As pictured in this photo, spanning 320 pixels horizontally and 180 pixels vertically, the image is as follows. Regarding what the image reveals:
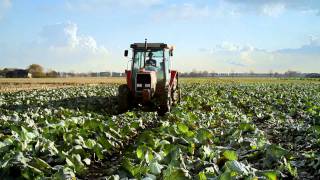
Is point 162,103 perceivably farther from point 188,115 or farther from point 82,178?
point 82,178

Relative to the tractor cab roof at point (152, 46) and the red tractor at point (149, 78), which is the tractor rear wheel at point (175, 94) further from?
the tractor cab roof at point (152, 46)

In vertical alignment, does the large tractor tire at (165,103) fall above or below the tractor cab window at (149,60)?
below

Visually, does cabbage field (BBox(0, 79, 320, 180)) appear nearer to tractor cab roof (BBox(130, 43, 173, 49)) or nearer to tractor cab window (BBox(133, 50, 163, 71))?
tractor cab roof (BBox(130, 43, 173, 49))

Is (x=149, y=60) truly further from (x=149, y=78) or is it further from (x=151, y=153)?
(x=151, y=153)

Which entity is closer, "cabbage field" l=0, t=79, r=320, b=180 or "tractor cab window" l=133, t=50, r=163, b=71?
"cabbage field" l=0, t=79, r=320, b=180

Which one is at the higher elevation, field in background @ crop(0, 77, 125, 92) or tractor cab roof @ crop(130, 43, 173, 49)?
tractor cab roof @ crop(130, 43, 173, 49)

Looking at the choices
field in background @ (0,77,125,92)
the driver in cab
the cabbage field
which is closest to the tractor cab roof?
the driver in cab

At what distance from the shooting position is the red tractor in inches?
659

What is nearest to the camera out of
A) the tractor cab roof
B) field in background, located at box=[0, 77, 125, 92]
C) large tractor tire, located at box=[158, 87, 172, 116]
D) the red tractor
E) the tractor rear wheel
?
large tractor tire, located at box=[158, 87, 172, 116]

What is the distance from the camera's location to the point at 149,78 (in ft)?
54.8

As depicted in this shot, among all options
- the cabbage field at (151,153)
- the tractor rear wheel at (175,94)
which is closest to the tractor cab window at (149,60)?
the tractor rear wheel at (175,94)

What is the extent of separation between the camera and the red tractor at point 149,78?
1673 cm

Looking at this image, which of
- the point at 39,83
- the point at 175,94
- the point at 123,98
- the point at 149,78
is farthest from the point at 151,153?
the point at 39,83

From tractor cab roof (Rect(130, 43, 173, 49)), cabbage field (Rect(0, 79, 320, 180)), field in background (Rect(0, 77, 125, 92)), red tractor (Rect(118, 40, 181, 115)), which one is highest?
tractor cab roof (Rect(130, 43, 173, 49))
